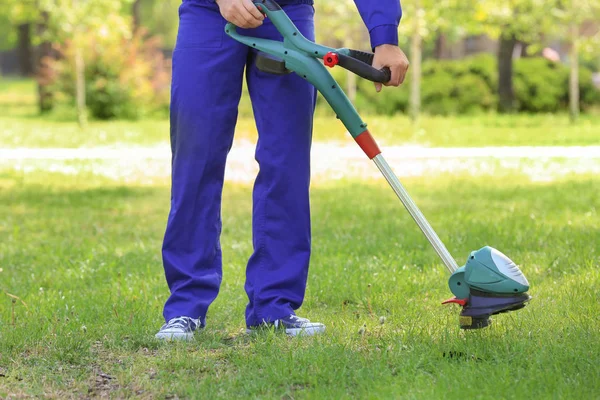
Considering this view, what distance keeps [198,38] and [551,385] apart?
5.44ft

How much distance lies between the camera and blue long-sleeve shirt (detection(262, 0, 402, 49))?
322cm

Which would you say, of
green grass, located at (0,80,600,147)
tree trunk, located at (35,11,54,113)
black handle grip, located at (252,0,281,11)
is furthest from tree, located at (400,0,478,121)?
black handle grip, located at (252,0,281,11)

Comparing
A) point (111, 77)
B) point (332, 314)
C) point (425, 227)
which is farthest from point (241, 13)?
point (111, 77)

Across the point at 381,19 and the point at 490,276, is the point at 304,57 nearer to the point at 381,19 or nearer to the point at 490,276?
the point at 381,19

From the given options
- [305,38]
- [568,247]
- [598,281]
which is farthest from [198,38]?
[568,247]

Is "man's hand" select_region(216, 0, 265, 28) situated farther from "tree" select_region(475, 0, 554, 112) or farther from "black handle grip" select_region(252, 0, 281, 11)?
"tree" select_region(475, 0, 554, 112)

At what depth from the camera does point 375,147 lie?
3262mm

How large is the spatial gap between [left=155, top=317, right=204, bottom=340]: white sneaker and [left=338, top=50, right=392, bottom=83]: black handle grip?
3.47 ft

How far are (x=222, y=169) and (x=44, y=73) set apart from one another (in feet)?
53.5

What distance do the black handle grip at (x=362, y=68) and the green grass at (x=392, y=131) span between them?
8745 millimetres

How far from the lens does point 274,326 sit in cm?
342

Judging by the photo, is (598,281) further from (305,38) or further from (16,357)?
(16,357)

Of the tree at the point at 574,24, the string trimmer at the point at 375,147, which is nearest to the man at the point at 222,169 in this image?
the string trimmer at the point at 375,147

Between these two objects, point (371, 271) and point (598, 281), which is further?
point (371, 271)
